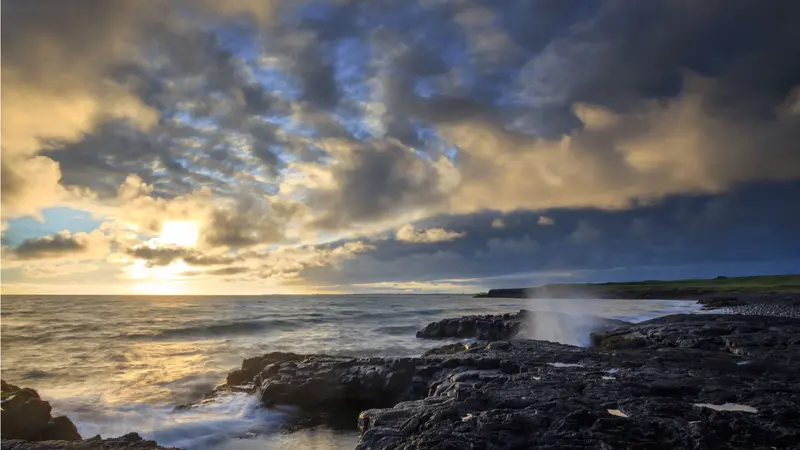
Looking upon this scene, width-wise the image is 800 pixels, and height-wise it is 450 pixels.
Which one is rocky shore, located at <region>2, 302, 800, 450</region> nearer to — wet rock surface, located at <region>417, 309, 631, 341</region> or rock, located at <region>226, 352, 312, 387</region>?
rock, located at <region>226, 352, 312, 387</region>

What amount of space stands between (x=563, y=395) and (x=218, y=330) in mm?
53492

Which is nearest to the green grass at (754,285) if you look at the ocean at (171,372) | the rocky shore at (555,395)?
the ocean at (171,372)

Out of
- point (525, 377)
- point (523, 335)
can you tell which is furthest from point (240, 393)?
point (523, 335)

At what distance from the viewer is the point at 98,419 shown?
17.5 metres

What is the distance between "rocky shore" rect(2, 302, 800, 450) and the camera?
8.12 metres

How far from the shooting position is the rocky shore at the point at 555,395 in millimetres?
8125

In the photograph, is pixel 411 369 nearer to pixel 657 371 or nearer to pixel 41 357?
pixel 657 371

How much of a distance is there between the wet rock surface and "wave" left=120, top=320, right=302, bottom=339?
24037mm

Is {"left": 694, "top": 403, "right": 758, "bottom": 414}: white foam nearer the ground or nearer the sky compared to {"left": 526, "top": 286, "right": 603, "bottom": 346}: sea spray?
nearer the sky

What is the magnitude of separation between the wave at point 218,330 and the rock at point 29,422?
39.0 meters

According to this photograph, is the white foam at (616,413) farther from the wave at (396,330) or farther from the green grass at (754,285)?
the green grass at (754,285)

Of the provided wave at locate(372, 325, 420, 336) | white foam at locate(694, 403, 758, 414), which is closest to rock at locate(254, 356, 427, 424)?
white foam at locate(694, 403, 758, 414)

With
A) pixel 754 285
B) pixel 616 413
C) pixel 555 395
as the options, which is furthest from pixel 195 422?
pixel 754 285

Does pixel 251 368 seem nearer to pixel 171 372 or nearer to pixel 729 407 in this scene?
pixel 171 372
